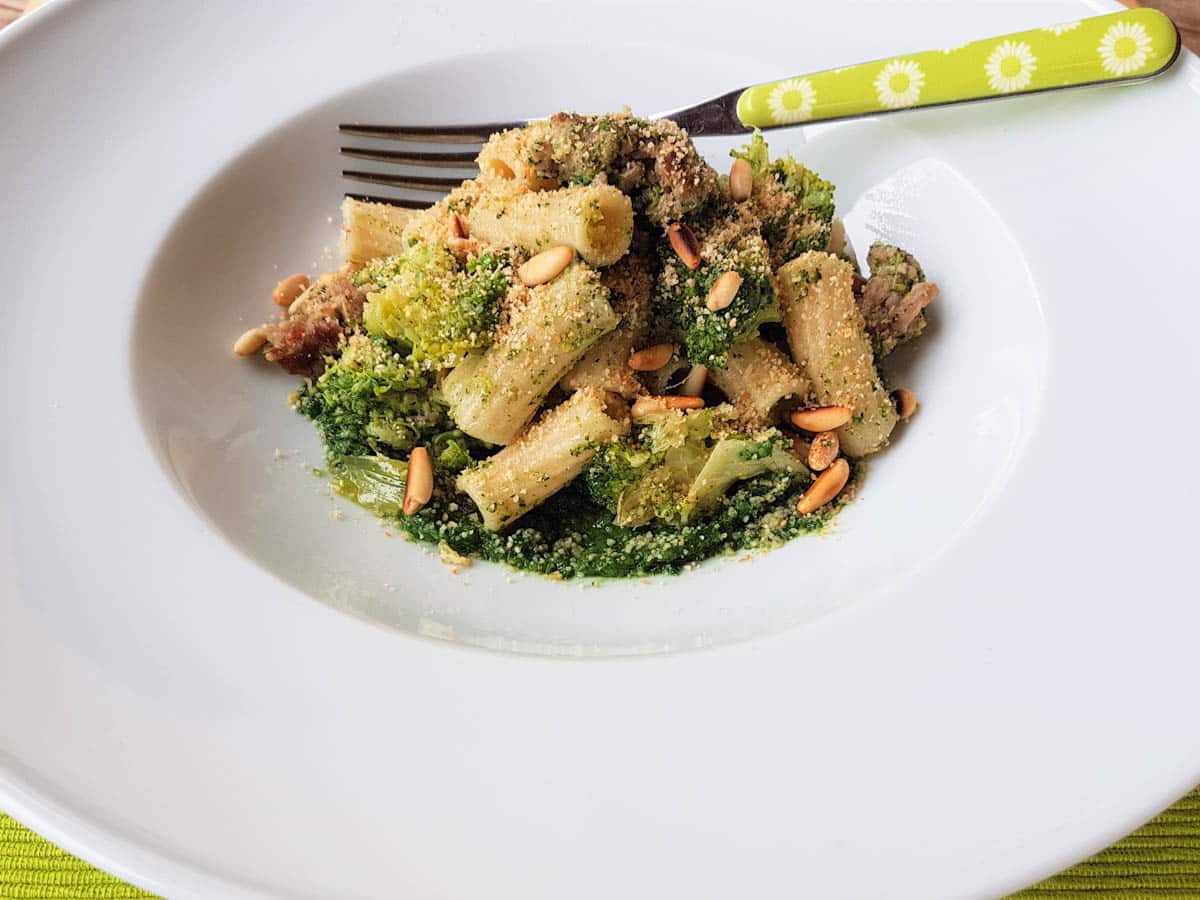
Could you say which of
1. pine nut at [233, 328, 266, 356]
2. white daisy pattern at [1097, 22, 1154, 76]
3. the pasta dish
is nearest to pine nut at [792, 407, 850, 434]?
the pasta dish

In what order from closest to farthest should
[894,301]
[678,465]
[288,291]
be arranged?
[678,465] < [894,301] < [288,291]

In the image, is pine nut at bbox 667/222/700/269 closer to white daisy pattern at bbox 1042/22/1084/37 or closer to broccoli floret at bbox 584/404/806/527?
broccoli floret at bbox 584/404/806/527

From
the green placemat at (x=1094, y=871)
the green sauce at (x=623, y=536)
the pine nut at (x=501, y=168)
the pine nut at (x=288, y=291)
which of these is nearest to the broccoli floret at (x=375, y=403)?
the green sauce at (x=623, y=536)

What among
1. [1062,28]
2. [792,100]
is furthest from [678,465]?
[1062,28]

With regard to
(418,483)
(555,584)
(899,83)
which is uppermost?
(899,83)

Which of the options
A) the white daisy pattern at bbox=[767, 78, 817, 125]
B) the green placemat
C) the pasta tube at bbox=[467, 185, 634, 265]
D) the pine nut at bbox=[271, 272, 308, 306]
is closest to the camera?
the green placemat

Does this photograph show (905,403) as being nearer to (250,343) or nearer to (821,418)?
(821,418)

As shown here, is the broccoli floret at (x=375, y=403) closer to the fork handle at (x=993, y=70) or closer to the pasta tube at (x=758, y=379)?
the pasta tube at (x=758, y=379)
